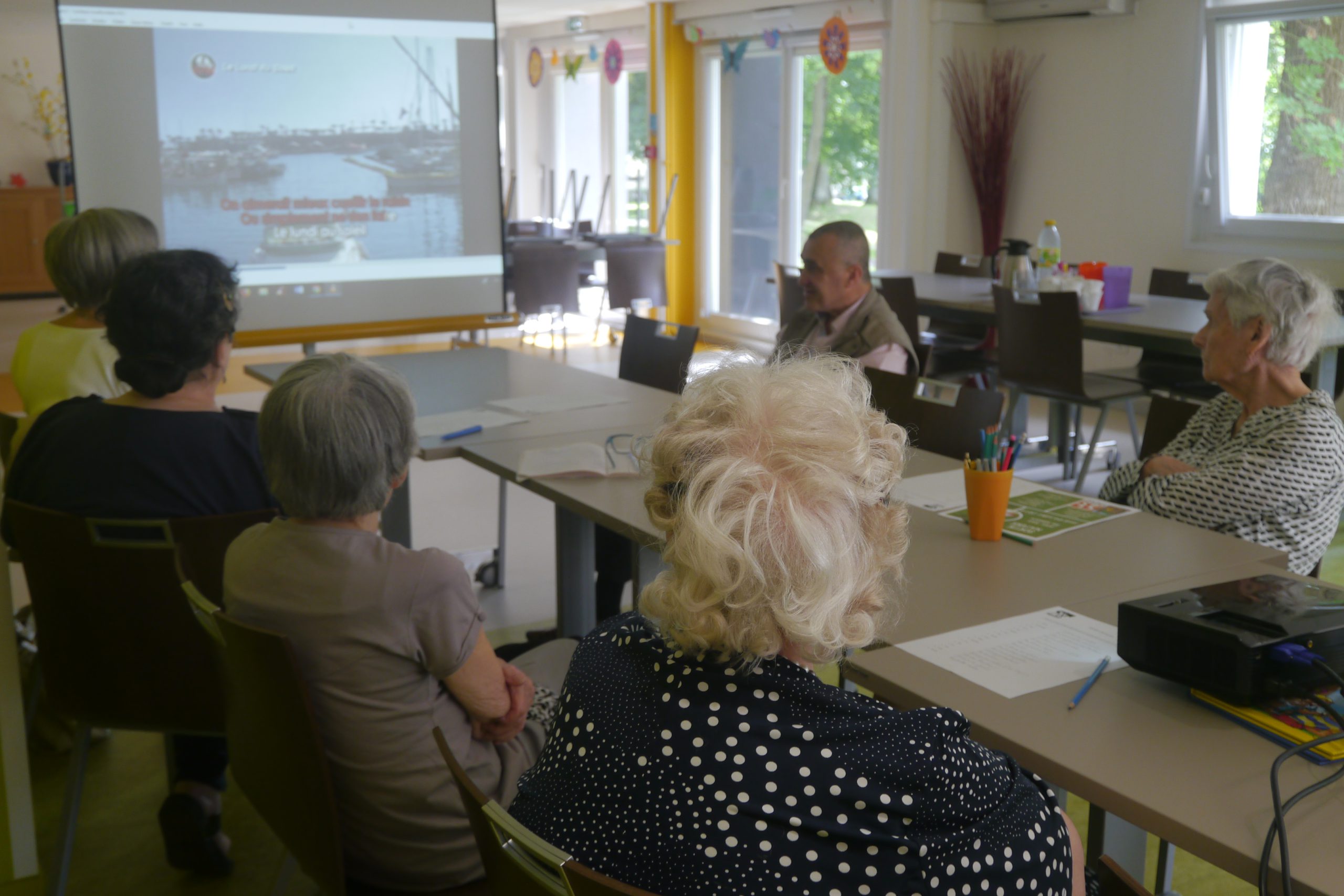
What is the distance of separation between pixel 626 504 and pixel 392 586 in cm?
74

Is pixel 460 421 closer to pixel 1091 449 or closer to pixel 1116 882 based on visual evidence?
pixel 1116 882

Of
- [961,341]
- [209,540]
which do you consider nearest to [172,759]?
[209,540]

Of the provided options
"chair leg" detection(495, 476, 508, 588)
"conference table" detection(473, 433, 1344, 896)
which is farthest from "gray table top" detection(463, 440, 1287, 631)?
"chair leg" detection(495, 476, 508, 588)

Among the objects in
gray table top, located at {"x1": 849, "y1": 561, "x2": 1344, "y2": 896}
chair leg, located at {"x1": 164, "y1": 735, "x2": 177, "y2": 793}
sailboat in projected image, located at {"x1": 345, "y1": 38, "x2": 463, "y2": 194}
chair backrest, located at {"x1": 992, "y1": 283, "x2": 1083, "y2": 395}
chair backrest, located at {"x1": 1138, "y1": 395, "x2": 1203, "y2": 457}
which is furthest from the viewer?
chair backrest, located at {"x1": 992, "y1": 283, "x2": 1083, "y2": 395}

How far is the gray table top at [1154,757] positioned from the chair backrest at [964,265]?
497 cm

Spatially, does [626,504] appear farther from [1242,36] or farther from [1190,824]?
[1242,36]

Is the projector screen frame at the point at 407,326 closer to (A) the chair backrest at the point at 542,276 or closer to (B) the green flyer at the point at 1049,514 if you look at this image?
(B) the green flyer at the point at 1049,514

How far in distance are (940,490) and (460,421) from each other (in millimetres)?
1252

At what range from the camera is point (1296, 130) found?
6.08 meters

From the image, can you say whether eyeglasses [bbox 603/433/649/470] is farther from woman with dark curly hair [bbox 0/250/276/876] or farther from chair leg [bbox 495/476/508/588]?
chair leg [bbox 495/476/508/588]

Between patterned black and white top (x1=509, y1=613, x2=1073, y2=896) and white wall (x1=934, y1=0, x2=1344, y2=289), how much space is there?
583 centimetres

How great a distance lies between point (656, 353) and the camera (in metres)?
3.81

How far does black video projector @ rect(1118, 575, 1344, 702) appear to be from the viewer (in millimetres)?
1273

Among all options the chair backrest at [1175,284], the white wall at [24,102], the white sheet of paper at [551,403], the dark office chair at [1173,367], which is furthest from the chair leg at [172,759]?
the white wall at [24,102]
